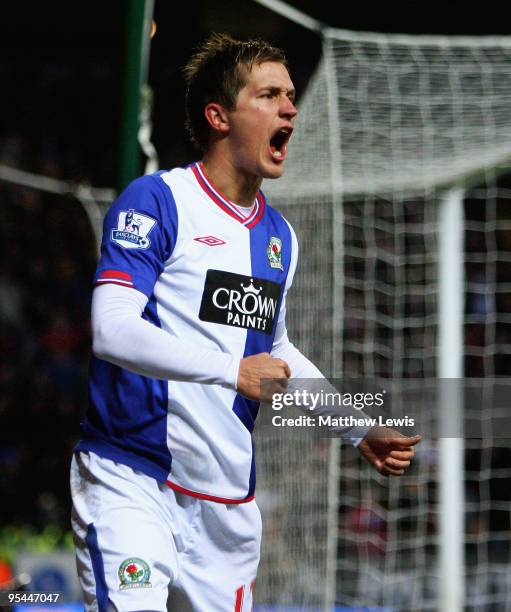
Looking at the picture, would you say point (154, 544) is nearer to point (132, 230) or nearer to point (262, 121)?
point (132, 230)

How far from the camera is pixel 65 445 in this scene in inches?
398

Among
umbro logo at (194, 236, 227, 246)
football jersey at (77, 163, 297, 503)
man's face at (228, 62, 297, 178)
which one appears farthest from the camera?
man's face at (228, 62, 297, 178)

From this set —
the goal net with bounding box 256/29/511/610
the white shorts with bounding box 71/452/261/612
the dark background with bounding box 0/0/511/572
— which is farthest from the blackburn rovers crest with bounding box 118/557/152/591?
the dark background with bounding box 0/0/511/572

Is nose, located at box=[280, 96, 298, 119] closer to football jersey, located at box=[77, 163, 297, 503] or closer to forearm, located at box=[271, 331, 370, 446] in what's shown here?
football jersey, located at box=[77, 163, 297, 503]

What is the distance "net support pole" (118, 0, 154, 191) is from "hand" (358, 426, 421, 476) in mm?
1874

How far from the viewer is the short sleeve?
2635mm

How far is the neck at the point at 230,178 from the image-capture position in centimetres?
302

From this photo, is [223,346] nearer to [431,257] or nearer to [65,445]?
[431,257]

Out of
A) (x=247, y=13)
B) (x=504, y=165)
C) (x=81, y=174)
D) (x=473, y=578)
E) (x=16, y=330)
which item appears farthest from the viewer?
(x=247, y=13)

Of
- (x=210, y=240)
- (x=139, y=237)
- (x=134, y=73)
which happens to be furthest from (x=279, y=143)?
(x=134, y=73)

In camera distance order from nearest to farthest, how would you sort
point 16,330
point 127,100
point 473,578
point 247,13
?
point 127,100, point 473,578, point 16,330, point 247,13

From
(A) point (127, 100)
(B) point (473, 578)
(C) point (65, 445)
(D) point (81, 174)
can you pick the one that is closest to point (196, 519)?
(A) point (127, 100)

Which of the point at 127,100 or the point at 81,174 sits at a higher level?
the point at 81,174

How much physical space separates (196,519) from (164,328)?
1.63 ft
